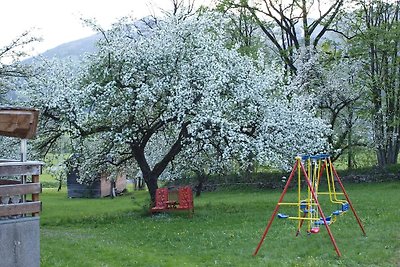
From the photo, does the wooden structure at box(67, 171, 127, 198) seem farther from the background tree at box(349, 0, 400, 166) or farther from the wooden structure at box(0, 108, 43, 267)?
the wooden structure at box(0, 108, 43, 267)

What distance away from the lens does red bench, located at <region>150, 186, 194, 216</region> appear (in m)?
20.2

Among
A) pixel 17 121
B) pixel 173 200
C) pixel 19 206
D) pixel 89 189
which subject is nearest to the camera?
pixel 19 206

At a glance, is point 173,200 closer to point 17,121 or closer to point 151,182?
point 151,182

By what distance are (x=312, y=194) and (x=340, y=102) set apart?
2254 cm

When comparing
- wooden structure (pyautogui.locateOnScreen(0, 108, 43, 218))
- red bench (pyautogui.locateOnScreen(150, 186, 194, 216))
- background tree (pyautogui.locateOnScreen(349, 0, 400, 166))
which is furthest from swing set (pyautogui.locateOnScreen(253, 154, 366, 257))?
background tree (pyautogui.locateOnScreen(349, 0, 400, 166))

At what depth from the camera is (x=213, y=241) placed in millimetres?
14453

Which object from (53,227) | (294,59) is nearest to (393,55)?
(294,59)

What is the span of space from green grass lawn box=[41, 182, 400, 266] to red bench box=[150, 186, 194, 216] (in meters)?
0.40

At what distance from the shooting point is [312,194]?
1282 centimetres

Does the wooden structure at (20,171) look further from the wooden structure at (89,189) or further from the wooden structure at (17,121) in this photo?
the wooden structure at (89,189)

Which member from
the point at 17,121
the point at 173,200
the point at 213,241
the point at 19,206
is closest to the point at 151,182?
the point at 173,200

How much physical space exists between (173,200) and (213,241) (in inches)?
247

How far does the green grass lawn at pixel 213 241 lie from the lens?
11.8 meters

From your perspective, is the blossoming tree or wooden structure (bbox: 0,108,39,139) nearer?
wooden structure (bbox: 0,108,39,139)
